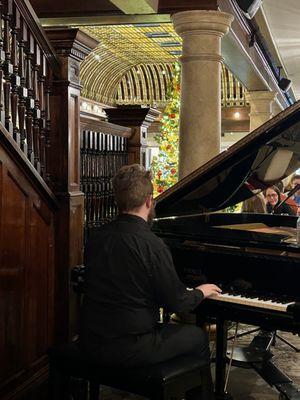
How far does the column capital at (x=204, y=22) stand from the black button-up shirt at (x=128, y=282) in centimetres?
350

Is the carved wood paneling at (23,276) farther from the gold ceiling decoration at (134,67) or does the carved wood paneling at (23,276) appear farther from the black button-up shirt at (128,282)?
the gold ceiling decoration at (134,67)

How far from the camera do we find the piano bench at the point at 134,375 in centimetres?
256

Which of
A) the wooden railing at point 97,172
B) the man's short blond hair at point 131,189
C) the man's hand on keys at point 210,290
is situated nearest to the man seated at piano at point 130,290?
the man's short blond hair at point 131,189

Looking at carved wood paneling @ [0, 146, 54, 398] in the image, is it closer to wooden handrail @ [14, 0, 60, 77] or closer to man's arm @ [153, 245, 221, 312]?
wooden handrail @ [14, 0, 60, 77]

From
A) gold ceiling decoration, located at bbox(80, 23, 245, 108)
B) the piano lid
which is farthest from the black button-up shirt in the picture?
gold ceiling decoration, located at bbox(80, 23, 245, 108)

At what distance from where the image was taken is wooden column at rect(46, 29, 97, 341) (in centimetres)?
375

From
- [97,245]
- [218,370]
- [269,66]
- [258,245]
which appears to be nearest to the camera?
[97,245]

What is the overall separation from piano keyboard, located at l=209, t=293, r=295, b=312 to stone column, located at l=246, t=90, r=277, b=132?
936 centimetres

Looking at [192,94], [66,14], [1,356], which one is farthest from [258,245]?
[66,14]

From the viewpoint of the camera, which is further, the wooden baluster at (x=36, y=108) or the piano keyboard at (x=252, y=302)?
the wooden baluster at (x=36, y=108)

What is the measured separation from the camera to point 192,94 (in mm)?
5820

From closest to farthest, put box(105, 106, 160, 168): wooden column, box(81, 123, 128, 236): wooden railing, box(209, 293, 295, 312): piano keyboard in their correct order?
box(209, 293, 295, 312): piano keyboard
box(81, 123, 128, 236): wooden railing
box(105, 106, 160, 168): wooden column

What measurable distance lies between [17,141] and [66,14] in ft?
14.5

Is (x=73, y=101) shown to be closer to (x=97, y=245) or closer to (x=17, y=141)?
(x=17, y=141)
